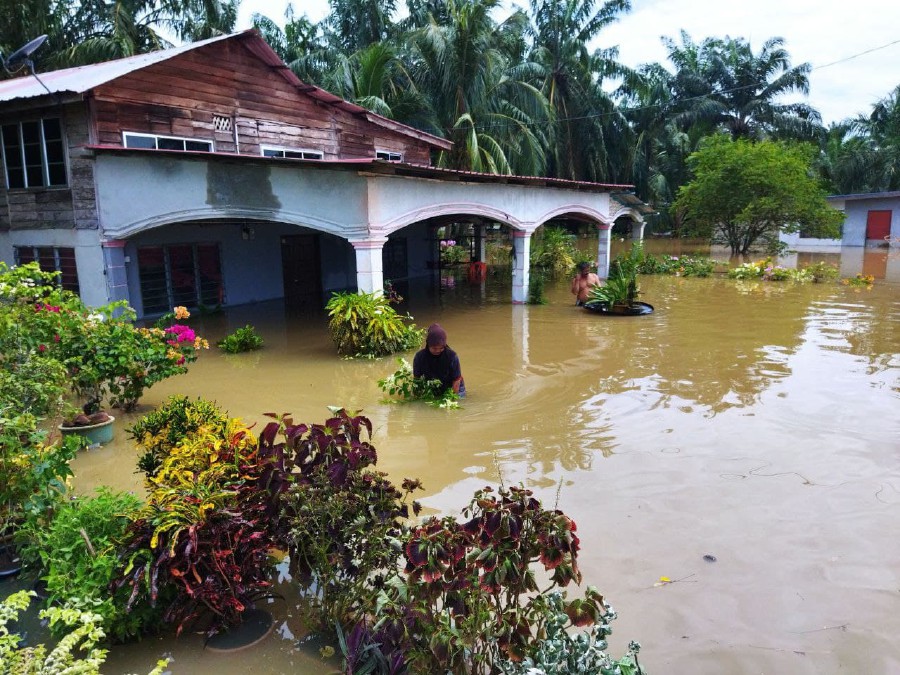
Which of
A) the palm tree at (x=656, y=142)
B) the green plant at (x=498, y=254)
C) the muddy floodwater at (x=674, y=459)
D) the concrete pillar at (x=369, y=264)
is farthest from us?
the palm tree at (x=656, y=142)

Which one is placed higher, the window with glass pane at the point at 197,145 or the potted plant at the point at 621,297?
the window with glass pane at the point at 197,145

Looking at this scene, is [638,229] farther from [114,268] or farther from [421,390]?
[114,268]

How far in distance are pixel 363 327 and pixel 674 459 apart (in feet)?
21.7

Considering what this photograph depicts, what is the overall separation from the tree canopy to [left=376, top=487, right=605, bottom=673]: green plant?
2711 centimetres

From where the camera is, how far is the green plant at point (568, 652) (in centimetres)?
300

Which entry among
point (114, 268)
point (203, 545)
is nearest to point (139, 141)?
point (114, 268)

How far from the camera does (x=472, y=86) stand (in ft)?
87.0

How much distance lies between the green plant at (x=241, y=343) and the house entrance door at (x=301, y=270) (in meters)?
5.92

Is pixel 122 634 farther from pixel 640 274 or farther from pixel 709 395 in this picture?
pixel 640 274

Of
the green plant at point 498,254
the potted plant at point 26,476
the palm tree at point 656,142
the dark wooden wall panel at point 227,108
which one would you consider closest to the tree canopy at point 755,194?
the green plant at point 498,254

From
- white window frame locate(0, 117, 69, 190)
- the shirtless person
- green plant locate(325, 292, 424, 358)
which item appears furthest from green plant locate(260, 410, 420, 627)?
the shirtless person

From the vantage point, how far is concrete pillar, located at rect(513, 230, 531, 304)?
17875 millimetres

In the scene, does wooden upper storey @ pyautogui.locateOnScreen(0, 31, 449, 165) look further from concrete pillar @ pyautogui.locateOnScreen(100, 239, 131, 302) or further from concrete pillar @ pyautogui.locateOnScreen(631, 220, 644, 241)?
concrete pillar @ pyautogui.locateOnScreen(631, 220, 644, 241)

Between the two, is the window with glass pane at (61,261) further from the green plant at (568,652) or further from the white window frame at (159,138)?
the green plant at (568,652)
